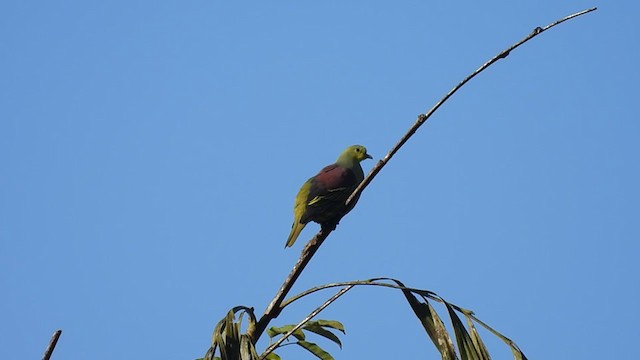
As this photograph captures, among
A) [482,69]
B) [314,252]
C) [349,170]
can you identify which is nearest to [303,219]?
[349,170]

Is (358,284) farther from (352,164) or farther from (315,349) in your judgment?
(352,164)

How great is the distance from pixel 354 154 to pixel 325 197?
51.2 inches

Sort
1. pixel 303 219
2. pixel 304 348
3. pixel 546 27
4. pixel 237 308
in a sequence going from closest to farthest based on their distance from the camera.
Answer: pixel 546 27
pixel 237 308
pixel 304 348
pixel 303 219

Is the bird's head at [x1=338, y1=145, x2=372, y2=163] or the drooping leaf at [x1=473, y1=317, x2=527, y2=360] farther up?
the bird's head at [x1=338, y1=145, x2=372, y2=163]

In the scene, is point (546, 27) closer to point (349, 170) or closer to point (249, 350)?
point (249, 350)

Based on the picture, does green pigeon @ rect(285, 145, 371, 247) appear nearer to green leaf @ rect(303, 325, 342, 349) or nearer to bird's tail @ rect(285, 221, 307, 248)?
bird's tail @ rect(285, 221, 307, 248)

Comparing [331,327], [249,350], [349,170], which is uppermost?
[349,170]

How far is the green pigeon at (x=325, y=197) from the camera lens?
6.84 m

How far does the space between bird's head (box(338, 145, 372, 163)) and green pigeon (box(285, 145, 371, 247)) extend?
0.33 m

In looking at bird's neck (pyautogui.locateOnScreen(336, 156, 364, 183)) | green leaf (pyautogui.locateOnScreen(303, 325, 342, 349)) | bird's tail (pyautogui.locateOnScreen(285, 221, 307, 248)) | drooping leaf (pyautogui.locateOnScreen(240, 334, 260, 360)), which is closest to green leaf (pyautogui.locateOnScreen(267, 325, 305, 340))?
green leaf (pyautogui.locateOnScreen(303, 325, 342, 349))

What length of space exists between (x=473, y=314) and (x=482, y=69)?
3.94ft

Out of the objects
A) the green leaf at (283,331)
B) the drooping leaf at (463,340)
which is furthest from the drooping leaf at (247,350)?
the green leaf at (283,331)

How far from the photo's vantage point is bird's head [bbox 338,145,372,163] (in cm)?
792

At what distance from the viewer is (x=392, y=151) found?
436 centimetres
